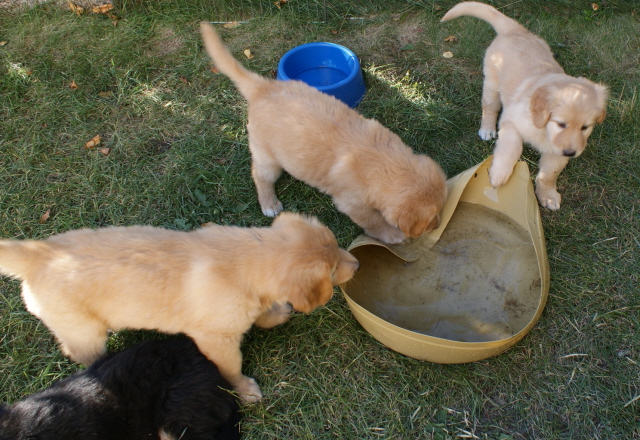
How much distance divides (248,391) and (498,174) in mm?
1979

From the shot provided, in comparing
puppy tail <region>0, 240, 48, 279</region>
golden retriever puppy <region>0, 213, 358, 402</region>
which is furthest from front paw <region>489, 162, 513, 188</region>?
puppy tail <region>0, 240, 48, 279</region>

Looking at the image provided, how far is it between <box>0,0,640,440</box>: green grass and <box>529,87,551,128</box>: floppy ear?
2.69 feet

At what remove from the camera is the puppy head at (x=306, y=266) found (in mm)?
2143

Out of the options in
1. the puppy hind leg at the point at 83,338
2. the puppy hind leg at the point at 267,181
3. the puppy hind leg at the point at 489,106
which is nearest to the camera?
the puppy hind leg at the point at 83,338

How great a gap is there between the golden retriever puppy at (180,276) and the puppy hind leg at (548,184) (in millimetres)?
1831

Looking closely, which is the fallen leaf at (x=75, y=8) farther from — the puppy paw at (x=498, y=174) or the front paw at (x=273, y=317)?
the puppy paw at (x=498, y=174)

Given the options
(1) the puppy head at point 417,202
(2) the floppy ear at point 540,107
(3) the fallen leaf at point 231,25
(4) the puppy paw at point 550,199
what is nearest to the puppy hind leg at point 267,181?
(1) the puppy head at point 417,202

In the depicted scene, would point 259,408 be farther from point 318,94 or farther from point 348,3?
point 348,3

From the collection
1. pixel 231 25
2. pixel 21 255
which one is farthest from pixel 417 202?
pixel 231 25

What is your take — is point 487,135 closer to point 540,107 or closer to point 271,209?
point 540,107

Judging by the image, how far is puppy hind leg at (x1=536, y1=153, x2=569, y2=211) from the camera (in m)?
3.35

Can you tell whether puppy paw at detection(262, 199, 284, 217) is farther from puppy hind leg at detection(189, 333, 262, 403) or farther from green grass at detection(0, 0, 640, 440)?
puppy hind leg at detection(189, 333, 262, 403)

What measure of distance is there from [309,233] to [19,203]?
249 centimetres

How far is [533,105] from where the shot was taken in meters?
2.96
